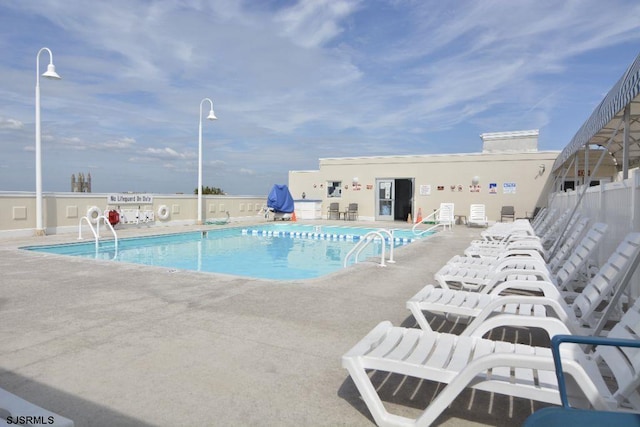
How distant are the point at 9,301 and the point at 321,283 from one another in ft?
12.0

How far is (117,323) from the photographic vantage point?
3.84 m

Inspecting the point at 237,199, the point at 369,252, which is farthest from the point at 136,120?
the point at 369,252

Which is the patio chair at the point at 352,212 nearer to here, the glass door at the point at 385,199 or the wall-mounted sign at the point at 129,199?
the glass door at the point at 385,199

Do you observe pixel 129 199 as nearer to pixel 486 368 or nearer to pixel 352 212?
pixel 352 212

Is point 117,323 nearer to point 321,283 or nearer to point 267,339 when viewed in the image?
point 267,339

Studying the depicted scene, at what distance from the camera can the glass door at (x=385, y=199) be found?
2044cm

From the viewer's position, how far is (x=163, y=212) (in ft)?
50.9

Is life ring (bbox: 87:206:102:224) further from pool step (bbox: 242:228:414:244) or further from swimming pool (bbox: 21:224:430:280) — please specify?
pool step (bbox: 242:228:414:244)

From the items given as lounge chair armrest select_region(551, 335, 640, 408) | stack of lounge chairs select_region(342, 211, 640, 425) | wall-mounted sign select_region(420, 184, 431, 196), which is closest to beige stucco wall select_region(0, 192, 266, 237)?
wall-mounted sign select_region(420, 184, 431, 196)

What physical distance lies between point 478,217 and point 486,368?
649 inches

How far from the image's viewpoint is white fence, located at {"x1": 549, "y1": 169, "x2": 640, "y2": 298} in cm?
396

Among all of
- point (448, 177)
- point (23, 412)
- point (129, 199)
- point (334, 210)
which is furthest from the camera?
point (334, 210)

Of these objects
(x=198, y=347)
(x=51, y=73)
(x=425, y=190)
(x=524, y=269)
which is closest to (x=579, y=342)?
(x=198, y=347)

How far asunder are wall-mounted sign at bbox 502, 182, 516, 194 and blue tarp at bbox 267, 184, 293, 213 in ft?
33.0
